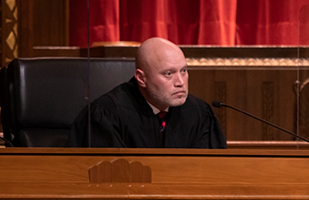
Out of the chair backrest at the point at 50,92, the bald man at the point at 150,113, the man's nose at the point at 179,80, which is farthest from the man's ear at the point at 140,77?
the chair backrest at the point at 50,92

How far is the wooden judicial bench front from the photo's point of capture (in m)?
0.93

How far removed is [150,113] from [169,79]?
0.46 feet

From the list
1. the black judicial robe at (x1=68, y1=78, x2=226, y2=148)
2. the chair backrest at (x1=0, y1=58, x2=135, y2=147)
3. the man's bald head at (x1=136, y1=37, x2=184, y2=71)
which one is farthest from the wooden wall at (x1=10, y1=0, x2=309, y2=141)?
the man's bald head at (x1=136, y1=37, x2=184, y2=71)

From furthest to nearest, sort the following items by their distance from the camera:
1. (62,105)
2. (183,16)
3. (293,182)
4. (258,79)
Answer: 1. (183,16)
2. (258,79)
3. (62,105)
4. (293,182)

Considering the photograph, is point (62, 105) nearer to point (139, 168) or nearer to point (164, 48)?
point (164, 48)

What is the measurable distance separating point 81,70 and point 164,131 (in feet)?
1.59

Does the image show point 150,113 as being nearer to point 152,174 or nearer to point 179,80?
point 179,80

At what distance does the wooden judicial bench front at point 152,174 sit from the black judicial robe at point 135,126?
52 cm

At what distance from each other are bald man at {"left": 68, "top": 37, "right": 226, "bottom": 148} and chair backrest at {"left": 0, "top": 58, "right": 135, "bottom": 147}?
0.65 feet

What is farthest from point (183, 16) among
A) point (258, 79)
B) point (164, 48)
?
point (164, 48)

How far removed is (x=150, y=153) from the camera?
983mm

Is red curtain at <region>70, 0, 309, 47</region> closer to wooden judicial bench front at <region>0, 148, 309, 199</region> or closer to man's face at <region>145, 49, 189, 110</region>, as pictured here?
man's face at <region>145, 49, 189, 110</region>

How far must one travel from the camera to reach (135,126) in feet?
5.08

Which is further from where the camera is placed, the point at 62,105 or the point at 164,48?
the point at 62,105
